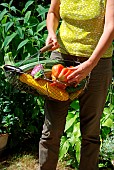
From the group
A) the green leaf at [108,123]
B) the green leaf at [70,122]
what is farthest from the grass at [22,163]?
the green leaf at [108,123]

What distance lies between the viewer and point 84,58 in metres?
2.89

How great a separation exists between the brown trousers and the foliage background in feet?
1.86

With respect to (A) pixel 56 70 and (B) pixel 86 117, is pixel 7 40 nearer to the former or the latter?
(B) pixel 86 117

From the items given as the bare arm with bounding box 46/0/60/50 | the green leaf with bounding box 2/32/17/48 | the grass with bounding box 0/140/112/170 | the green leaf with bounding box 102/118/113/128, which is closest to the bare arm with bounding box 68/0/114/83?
the bare arm with bounding box 46/0/60/50

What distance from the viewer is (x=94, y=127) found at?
3.14 metres

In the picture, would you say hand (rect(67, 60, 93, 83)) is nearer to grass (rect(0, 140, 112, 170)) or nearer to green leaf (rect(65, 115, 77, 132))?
green leaf (rect(65, 115, 77, 132))

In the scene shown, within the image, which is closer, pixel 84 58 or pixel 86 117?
pixel 84 58

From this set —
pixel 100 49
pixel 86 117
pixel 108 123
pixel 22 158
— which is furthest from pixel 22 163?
pixel 100 49

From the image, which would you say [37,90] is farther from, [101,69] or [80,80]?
[101,69]

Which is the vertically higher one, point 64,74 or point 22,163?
point 64,74

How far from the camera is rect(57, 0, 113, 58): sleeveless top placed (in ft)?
9.12

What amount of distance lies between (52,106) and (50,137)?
24cm

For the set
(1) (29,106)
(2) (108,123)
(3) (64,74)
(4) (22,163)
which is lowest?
(4) (22,163)

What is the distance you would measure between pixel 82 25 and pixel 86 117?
664mm
